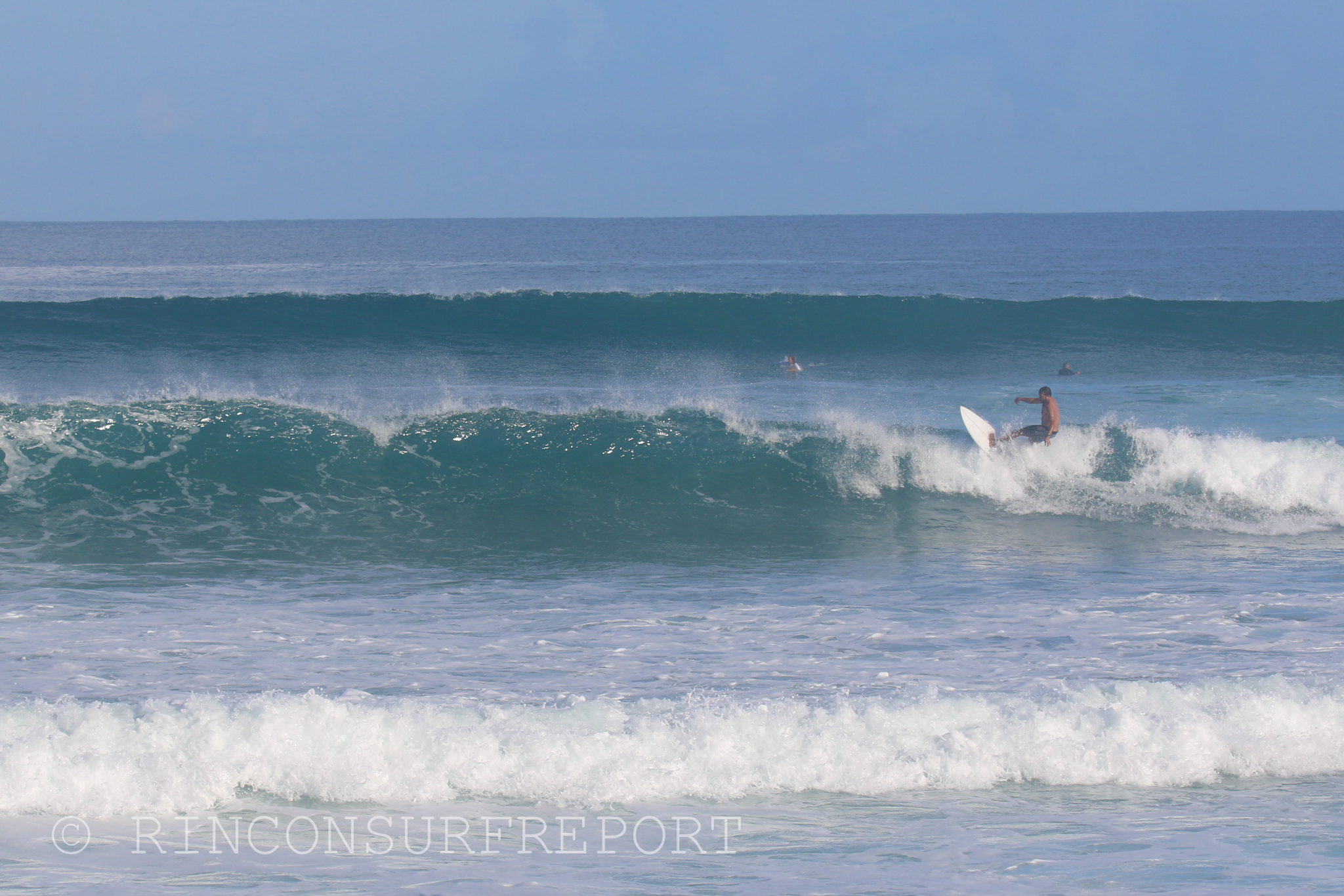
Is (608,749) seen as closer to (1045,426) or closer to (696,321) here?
(1045,426)

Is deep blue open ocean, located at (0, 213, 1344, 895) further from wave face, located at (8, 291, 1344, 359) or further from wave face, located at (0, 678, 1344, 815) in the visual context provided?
wave face, located at (8, 291, 1344, 359)

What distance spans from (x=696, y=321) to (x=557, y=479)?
1441cm

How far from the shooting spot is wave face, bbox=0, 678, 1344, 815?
4496mm

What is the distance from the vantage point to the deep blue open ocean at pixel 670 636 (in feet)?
13.5

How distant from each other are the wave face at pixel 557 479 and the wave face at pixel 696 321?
11.2 m

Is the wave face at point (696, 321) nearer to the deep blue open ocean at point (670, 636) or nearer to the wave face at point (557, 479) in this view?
the deep blue open ocean at point (670, 636)

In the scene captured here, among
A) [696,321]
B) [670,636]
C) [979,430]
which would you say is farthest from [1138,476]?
[696,321]

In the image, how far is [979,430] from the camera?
1188 centimetres

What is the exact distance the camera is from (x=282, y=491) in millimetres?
10992

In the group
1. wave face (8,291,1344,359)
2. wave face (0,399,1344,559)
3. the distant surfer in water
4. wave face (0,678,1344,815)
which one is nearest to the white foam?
wave face (0,399,1344,559)

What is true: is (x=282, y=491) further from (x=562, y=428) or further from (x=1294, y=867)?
(x=1294, y=867)

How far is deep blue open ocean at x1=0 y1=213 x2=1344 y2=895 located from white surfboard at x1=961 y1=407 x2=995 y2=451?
18 centimetres

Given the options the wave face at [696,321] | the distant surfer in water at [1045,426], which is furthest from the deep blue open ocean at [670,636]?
the wave face at [696,321]

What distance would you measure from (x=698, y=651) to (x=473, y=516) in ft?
16.0
